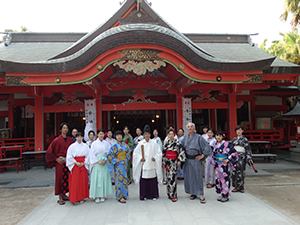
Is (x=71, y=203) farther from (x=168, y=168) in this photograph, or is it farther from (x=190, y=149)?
(x=190, y=149)

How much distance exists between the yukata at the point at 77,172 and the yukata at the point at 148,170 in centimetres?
111

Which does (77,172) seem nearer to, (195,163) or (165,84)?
(195,163)

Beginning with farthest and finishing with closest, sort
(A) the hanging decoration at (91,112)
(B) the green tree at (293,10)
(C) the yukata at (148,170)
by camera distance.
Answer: (B) the green tree at (293,10) < (A) the hanging decoration at (91,112) < (C) the yukata at (148,170)

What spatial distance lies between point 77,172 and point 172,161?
6.74ft

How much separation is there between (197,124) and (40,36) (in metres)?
10.1

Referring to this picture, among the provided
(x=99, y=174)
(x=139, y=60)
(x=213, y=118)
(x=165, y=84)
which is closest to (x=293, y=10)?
(x=213, y=118)

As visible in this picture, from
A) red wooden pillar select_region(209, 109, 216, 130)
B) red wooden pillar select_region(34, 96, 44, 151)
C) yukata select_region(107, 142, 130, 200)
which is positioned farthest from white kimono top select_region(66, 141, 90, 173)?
red wooden pillar select_region(209, 109, 216, 130)

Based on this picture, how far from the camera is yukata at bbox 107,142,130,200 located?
445 cm

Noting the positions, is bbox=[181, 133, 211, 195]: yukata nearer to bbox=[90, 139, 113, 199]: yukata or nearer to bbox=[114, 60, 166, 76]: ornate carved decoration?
bbox=[90, 139, 113, 199]: yukata

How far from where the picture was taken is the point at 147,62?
21.6 ft

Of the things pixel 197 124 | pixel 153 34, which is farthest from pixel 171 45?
pixel 197 124

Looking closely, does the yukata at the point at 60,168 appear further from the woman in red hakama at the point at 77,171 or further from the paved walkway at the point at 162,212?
the paved walkway at the point at 162,212

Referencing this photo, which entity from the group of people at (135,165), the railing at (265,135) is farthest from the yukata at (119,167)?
the railing at (265,135)

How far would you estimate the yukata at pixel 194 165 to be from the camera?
439 centimetres
